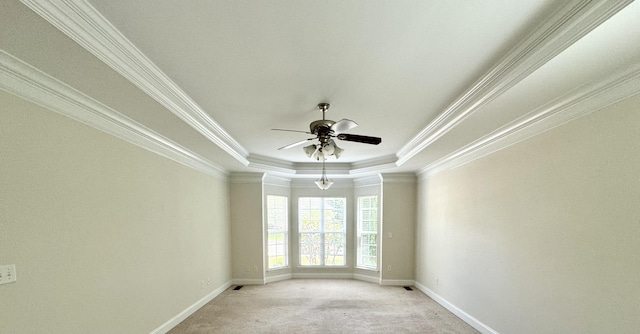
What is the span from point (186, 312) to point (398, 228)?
4.31m

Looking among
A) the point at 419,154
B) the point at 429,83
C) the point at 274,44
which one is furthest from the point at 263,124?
the point at 419,154

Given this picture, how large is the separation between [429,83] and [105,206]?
123 inches

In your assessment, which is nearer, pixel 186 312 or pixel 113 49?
pixel 113 49

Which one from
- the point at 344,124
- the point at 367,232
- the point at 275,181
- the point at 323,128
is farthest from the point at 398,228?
the point at 344,124

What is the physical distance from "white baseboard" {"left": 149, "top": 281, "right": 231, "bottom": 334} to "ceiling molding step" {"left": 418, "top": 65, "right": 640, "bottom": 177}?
15.1 feet

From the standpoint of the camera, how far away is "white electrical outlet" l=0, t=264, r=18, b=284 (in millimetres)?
1753

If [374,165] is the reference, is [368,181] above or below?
below

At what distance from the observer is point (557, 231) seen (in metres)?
2.50

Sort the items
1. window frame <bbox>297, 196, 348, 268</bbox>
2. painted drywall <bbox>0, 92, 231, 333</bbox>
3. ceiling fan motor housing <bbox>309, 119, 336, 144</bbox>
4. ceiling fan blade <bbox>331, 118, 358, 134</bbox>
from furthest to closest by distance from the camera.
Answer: window frame <bbox>297, 196, 348, 268</bbox> → ceiling fan motor housing <bbox>309, 119, 336, 144</bbox> → ceiling fan blade <bbox>331, 118, 358, 134</bbox> → painted drywall <bbox>0, 92, 231, 333</bbox>

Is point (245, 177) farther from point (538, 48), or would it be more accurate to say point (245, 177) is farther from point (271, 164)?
point (538, 48)

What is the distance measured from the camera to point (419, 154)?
436 cm

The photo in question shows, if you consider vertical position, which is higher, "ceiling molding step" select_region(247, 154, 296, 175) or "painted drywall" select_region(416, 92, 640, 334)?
"ceiling molding step" select_region(247, 154, 296, 175)

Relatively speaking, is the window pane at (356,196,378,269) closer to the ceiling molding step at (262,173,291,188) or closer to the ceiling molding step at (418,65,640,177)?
the ceiling molding step at (262,173,291,188)

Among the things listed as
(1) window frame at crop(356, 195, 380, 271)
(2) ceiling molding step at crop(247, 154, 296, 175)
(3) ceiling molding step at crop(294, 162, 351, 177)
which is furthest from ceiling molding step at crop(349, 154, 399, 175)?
(2) ceiling molding step at crop(247, 154, 296, 175)
